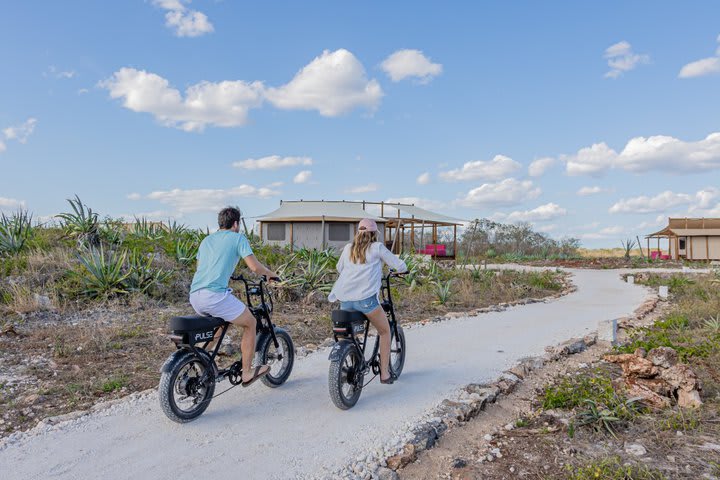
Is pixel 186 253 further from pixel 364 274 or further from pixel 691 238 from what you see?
pixel 691 238

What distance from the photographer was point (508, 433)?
4277 millimetres

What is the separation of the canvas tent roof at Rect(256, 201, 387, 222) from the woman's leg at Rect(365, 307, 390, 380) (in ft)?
68.6

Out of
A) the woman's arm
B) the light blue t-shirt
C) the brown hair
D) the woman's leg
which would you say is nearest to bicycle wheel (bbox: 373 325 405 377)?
the woman's leg

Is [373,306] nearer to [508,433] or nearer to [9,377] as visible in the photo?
[508,433]

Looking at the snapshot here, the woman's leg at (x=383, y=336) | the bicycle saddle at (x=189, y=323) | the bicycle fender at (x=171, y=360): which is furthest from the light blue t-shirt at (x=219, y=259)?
the woman's leg at (x=383, y=336)

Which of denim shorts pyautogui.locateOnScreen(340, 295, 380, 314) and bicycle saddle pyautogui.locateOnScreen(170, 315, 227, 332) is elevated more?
denim shorts pyautogui.locateOnScreen(340, 295, 380, 314)

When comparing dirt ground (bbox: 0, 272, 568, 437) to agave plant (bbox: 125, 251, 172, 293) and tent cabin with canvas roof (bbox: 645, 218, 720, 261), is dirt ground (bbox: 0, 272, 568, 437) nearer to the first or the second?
agave plant (bbox: 125, 251, 172, 293)

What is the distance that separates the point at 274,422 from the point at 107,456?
122 centimetres

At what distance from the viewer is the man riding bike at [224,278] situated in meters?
4.24

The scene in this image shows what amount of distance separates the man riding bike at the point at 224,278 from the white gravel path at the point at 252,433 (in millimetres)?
510

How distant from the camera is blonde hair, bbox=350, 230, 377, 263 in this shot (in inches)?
180

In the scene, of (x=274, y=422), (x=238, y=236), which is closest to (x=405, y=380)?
(x=274, y=422)

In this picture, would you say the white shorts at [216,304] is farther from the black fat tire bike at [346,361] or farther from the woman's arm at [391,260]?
the woman's arm at [391,260]

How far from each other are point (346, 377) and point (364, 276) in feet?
2.84
